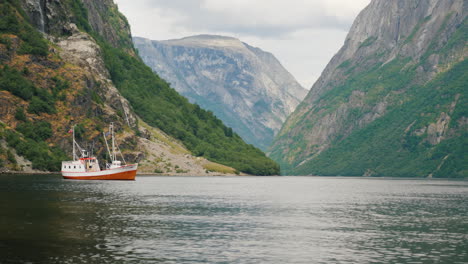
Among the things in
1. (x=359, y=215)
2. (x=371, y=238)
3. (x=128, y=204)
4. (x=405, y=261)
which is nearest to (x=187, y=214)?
(x=128, y=204)

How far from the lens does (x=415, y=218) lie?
108 metres

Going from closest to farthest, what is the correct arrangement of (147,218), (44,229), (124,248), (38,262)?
(38,262) → (124,248) → (44,229) → (147,218)

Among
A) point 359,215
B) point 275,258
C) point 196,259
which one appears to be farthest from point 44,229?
point 359,215

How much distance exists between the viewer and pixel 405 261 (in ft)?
205

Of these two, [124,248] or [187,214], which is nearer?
[124,248]

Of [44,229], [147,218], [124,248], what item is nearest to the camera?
[124,248]

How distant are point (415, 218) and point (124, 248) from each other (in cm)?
6024

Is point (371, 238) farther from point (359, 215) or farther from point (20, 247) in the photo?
point (20, 247)

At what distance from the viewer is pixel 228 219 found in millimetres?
102000

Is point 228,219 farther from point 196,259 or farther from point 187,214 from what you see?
point 196,259

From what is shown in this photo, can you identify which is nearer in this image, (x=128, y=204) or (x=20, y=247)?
(x=20, y=247)

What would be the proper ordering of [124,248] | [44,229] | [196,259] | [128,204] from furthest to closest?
[128,204] < [44,229] < [124,248] < [196,259]

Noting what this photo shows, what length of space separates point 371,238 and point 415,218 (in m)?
31.4

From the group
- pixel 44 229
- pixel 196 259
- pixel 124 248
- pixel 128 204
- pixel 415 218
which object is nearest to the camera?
pixel 196 259
